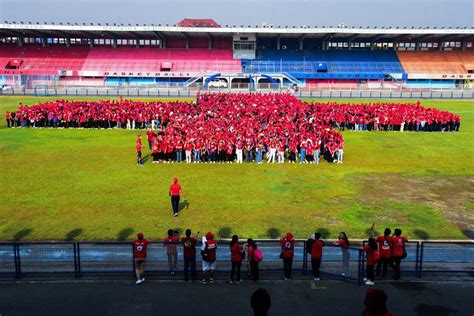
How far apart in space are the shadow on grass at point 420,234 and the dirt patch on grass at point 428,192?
124 cm

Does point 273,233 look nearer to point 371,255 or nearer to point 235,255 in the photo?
point 235,255

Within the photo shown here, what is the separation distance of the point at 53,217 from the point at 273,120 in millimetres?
14881

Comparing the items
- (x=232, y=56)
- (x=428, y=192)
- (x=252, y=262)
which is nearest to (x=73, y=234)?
(x=252, y=262)

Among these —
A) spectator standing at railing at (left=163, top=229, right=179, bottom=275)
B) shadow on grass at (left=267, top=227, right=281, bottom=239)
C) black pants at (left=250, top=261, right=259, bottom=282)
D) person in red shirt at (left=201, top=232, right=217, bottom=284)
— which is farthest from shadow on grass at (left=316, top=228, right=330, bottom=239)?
spectator standing at railing at (left=163, top=229, right=179, bottom=275)

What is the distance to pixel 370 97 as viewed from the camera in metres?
51.0

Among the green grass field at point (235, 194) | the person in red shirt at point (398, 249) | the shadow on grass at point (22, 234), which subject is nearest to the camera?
the person in red shirt at point (398, 249)

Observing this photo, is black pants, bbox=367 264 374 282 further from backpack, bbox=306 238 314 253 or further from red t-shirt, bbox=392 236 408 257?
backpack, bbox=306 238 314 253

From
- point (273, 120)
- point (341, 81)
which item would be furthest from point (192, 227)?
point (341, 81)

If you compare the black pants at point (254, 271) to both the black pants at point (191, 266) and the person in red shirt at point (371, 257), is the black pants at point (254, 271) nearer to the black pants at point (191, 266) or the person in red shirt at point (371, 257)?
the black pants at point (191, 266)

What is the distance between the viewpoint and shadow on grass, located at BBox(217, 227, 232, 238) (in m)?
11.5

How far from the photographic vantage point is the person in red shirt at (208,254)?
354 inches

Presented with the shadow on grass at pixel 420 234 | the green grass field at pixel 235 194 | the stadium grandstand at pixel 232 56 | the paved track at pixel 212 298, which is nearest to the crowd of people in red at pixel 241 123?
the green grass field at pixel 235 194

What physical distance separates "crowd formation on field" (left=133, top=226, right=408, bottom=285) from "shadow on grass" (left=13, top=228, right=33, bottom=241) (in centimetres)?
406

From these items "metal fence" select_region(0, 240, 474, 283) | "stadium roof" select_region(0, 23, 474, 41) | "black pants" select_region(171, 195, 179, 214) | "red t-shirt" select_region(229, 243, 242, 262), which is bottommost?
"metal fence" select_region(0, 240, 474, 283)
